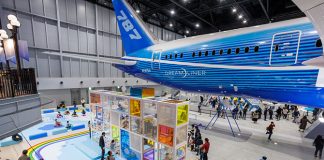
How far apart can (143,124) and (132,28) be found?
817cm

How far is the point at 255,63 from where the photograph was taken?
6.49m

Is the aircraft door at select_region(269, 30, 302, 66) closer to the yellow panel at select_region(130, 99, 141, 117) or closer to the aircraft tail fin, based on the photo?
the yellow panel at select_region(130, 99, 141, 117)

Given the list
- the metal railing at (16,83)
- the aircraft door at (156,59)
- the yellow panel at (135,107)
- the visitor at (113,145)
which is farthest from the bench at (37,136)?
the aircraft door at (156,59)

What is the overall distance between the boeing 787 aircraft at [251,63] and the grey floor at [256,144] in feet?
13.3

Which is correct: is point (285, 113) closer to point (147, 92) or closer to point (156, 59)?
point (156, 59)

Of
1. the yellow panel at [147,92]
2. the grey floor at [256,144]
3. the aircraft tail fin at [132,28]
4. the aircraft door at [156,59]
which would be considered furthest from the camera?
the aircraft tail fin at [132,28]

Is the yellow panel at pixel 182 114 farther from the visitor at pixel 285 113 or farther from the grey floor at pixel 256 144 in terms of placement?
the visitor at pixel 285 113

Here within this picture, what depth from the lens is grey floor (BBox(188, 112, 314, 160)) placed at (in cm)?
882

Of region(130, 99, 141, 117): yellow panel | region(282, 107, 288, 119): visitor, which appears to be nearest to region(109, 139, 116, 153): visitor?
region(130, 99, 141, 117): yellow panel

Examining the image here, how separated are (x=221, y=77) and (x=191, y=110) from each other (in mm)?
14394

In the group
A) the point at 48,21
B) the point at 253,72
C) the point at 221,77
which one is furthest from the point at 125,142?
the point at 48,21

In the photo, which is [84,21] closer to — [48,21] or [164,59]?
[48,21]

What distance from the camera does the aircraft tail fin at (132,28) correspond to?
38.3 ft

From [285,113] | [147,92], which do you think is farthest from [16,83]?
[285,113]
